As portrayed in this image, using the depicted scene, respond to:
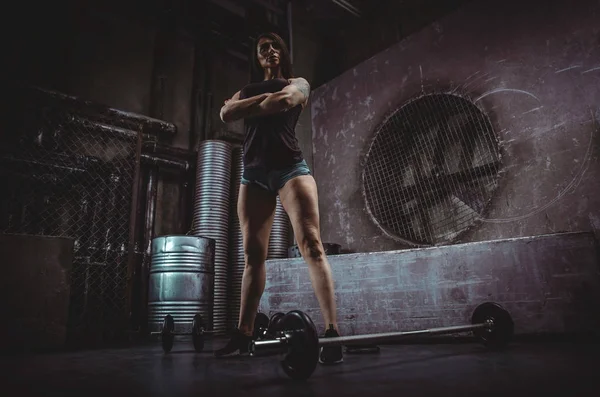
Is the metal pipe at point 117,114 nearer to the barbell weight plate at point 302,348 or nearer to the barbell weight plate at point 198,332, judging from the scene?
the barbell weight plate at point 198,332

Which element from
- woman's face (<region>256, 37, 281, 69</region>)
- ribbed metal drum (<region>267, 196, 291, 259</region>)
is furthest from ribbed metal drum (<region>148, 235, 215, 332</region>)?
woman's face (<region>256, 37, 281, 69</region>)

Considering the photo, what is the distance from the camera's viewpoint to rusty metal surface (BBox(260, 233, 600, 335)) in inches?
105

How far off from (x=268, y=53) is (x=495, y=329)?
2.26m

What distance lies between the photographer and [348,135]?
17.7 ft

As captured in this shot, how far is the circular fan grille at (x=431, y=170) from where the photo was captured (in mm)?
4098

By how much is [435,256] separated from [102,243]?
370 cm

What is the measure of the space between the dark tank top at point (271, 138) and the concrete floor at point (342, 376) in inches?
41.3

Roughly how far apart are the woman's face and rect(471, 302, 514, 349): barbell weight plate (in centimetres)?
211

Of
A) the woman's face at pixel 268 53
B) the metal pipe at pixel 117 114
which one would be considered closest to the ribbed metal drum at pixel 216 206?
the metal pipe at pixel 117 114

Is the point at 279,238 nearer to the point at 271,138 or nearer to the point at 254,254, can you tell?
the point at 254,254

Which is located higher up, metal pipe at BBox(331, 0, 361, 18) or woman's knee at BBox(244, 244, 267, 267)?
metal pipe at BBox(331, 0, 361, 18)

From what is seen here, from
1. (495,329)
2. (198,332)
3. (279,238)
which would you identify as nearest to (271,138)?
(198,332)

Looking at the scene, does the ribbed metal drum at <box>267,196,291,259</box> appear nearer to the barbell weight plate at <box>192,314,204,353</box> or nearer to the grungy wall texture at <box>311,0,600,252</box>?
the grungy wall texture at <box>311,0,600,252</box>

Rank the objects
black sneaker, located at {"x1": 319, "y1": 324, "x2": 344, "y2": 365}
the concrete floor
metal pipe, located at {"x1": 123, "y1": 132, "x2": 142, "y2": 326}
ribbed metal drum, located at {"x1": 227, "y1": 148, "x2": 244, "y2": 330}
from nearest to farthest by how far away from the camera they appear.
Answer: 1. the concrete floor
2. black sneaker, located at {"x1": 319, "y1": 324, "x2": 344, "y2": 365}
3. metal pipe, located at {"x1": 123, "y1": 132, "x2": 142, "y2": 326}
4. ribbed metal drum, located at {"x1": 227, "y1": 148, "x2": 244, "y2": 330}
